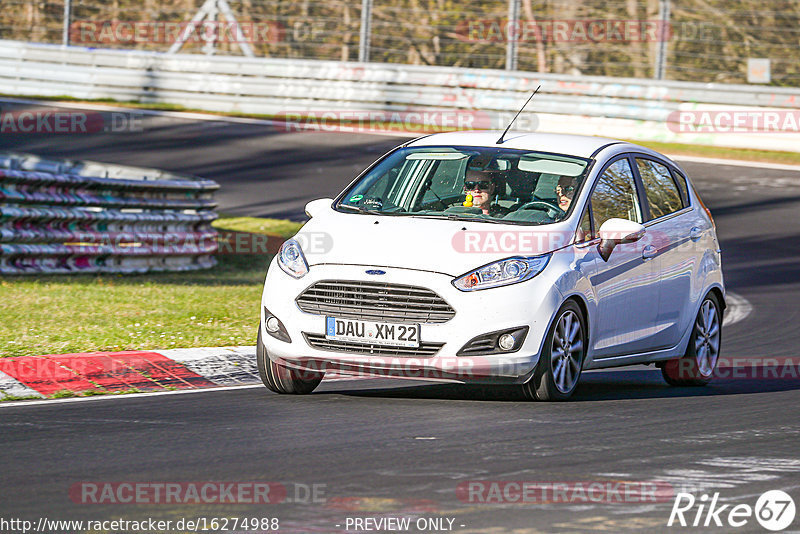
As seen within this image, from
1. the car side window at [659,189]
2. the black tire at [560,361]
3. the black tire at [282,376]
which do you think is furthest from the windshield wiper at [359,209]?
the car side window at [659,189]

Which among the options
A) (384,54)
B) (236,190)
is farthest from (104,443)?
(384,54)

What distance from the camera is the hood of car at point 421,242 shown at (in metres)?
8.27

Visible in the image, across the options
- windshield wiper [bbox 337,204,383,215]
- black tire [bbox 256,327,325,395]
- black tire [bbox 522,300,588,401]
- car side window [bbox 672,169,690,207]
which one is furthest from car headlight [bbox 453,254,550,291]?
car side window [bbox 672,169,690,207]

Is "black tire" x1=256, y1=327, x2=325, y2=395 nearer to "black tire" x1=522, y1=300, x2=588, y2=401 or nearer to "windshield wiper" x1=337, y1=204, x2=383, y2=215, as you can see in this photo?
"windshield wiper" x1=337, y1=204, x2=383, y2=215

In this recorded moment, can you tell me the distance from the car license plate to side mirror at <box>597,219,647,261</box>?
1522 mm

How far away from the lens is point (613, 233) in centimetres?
901

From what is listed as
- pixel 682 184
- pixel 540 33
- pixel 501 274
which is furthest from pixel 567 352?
pixel 540 33

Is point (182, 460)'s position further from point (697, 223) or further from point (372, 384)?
point (697, 223)

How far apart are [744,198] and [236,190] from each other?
796cm

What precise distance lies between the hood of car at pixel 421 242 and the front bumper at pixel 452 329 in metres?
0.08

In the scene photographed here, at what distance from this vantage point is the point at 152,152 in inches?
993

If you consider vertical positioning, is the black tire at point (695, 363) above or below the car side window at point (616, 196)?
below

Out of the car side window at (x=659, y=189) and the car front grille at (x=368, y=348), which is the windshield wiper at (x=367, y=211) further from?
the car side window at (x=659, y=189)

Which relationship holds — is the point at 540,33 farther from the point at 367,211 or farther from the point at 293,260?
the point at 293,260
